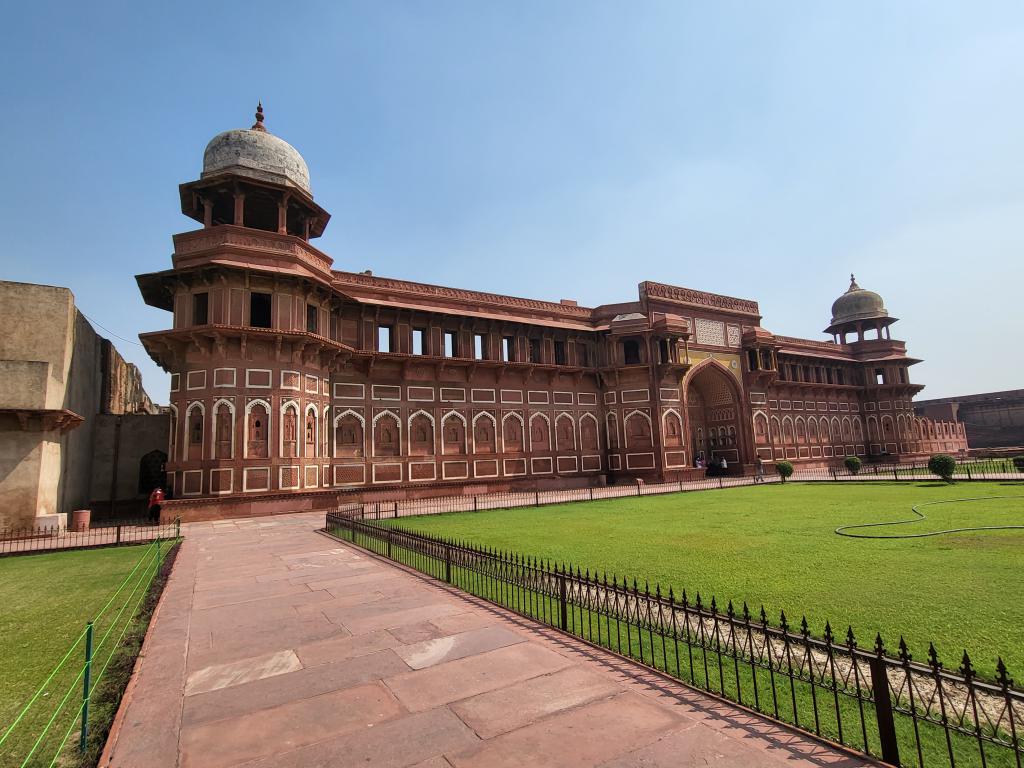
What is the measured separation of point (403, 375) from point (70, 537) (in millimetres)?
12124

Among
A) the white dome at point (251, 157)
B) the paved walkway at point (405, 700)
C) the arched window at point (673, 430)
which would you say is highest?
the white dome at point (251, 157)

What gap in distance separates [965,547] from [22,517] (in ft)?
68.0

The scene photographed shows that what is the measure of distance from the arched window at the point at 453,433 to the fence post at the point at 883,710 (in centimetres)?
2103

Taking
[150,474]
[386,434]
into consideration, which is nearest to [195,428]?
[150,474]

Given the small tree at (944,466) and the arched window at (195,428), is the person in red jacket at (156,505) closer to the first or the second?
the arched window at (195,428)

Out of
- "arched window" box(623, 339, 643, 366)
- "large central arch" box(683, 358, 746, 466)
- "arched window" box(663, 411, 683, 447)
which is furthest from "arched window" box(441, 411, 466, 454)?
"large central arch" box(683, 358, 746, 466)

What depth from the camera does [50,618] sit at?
6.22 meters

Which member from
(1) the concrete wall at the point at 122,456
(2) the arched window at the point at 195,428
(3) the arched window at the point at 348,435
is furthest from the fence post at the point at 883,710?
(1) the concrete wall at the point at 122,456

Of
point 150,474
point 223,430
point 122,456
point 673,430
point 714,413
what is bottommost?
point 150,474

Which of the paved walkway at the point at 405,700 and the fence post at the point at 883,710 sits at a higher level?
the fence post at the point at 883,710

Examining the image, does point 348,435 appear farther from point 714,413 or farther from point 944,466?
point 714,413

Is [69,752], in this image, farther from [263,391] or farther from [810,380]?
[810,380]

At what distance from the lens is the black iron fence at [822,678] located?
9.09 feet

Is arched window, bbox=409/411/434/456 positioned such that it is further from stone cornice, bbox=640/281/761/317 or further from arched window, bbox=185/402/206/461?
stone cornice, bbox=640/281/761/317
